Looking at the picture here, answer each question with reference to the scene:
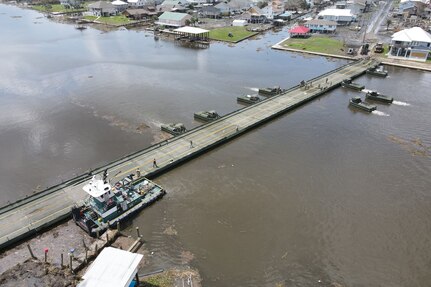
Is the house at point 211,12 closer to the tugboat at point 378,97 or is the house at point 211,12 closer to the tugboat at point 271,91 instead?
the tugboat at point 271,91

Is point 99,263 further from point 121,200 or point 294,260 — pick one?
point 294,260

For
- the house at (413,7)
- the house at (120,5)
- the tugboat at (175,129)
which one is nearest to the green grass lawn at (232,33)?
the tugboat at (175,129)

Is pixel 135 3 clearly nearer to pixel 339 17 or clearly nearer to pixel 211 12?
pixel 211 12

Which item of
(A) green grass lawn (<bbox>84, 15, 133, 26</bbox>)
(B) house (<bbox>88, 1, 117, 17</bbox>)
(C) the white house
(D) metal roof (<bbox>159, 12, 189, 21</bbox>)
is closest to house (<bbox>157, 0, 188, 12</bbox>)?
(A) green grass lawn (<bbox>84, 15, 133, 26</bbox>)

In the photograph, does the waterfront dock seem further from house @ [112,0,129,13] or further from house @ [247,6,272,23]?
house @ [112,0,129,13]

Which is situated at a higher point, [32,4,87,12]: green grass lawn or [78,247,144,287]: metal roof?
[32,4,87,12]: green grass lawn

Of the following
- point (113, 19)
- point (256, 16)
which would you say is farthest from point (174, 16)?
point (113, 19)
